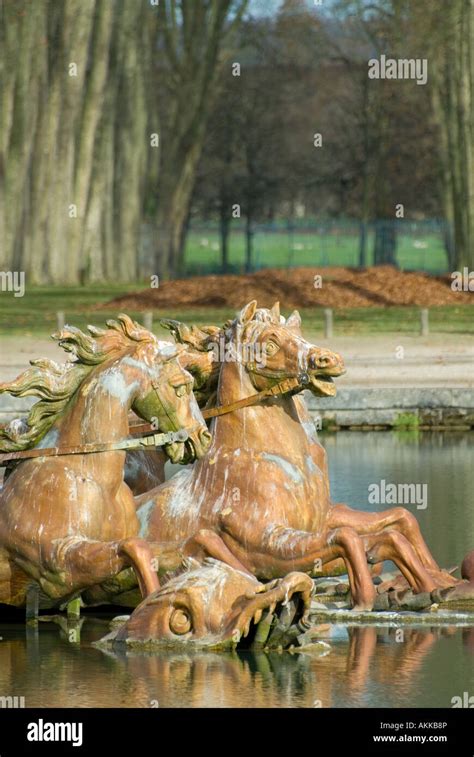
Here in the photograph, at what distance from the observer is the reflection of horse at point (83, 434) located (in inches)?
362

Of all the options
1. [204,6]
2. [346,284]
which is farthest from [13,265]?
[204,6]

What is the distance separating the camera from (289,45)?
57.4 m

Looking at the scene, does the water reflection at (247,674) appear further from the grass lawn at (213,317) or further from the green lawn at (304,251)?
the green lawn at (304,251)

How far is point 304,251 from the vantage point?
6606cm

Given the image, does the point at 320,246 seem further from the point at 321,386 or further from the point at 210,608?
the point at 210,608

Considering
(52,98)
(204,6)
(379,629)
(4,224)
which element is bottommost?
(379,629)

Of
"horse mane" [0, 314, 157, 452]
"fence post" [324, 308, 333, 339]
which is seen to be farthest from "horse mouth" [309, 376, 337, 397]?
"fence post" [324, 308, 333, 339]

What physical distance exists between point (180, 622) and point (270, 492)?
125 centimetres

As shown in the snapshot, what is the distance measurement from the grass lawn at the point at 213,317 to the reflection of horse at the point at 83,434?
19.4 m

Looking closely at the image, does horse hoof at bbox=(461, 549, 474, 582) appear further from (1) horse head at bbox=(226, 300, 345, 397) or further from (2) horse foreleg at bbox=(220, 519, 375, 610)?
(1) horse head at bbox=(226, 300, 345, 397)

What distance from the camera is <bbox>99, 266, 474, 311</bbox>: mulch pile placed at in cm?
3381

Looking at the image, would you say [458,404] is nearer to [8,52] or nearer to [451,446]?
[451,446]

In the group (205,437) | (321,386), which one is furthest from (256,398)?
(205,437)

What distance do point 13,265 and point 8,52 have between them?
14.4ft
